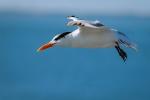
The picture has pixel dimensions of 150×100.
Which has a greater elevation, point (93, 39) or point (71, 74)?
point (71, 74)

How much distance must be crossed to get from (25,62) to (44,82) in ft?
21.5

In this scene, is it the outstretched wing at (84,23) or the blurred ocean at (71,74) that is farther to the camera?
the blurred ocean at (71,74)

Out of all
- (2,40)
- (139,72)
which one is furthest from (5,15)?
(139,72)

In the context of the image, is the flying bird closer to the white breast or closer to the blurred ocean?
the white breast

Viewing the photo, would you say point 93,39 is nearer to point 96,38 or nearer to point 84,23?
point 96,38

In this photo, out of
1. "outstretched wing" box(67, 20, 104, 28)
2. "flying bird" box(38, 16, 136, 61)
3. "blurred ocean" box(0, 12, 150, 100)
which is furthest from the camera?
"blurred ocean" box(0, 12, 150, 100)

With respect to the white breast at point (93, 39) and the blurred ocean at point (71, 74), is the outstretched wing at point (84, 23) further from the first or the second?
the blurred ocean at point (71, 74)

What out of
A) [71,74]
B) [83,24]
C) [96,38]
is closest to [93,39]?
[96,38]

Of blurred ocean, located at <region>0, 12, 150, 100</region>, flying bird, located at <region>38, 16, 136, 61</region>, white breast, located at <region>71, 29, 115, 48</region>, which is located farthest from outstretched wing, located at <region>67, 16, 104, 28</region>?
blurred ocean, located at <region>0, 12, 150, 100</region>

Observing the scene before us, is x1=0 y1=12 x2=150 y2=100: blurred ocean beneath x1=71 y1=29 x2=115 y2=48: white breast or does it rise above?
above

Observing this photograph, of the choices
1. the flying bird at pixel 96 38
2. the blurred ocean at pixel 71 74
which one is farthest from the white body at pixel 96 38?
the blurred ocean at pixel 71 74

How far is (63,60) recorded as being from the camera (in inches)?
1474

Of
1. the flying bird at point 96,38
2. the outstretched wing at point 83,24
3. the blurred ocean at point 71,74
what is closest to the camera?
the outstretched wing at point 83,24

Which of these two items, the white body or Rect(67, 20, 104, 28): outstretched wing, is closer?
Rect(67, 20, 104, 28): outstretched wing
